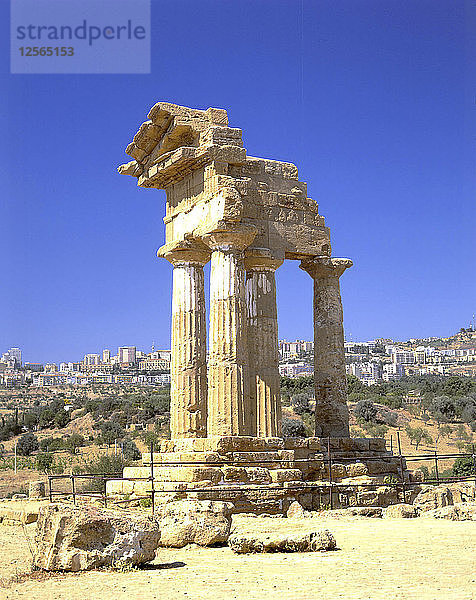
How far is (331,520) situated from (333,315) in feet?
25.4

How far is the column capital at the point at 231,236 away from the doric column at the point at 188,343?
62.7 inches

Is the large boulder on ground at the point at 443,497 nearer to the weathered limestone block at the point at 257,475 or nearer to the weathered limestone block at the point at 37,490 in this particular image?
the weathered limestone block at the point at 257,475

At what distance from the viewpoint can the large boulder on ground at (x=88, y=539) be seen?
32.7 ft

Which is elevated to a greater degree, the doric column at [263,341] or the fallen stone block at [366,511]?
the doric column at [263,341]

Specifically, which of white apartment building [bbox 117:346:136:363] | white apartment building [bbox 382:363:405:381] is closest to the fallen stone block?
white apartment building [bbox 382:363:405:381]

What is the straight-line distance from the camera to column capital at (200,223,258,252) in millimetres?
18641

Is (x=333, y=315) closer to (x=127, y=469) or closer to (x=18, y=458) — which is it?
(x=127, y=469)

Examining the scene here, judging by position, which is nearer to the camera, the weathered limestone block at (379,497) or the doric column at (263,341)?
the weathered limestone block at (379,497)

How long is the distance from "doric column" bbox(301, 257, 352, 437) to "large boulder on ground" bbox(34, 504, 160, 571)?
1160 cm

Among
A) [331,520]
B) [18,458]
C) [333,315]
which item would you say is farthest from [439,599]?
[18,458]

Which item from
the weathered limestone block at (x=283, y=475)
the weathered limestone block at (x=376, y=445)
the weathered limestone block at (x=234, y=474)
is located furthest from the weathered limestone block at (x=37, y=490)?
the weathered limestone block at (x=376, y=445)

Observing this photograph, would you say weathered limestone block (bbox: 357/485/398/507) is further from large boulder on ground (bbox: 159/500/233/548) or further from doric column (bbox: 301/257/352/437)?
large boulder on ground (bbox: 159/500/233/548)

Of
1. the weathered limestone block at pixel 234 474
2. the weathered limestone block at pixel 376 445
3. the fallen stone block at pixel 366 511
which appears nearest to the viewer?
the fallen stone block at pixel 366 511

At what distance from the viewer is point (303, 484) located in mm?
17297
